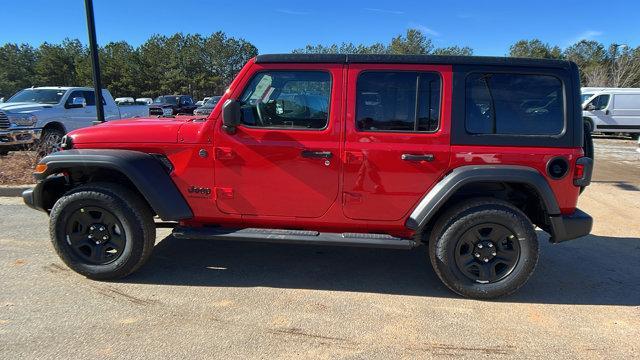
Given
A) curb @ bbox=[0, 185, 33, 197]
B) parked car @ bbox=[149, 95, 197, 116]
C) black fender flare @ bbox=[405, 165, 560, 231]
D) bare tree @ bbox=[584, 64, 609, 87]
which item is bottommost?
curb @ bbox=[0, 185, 33, 197]

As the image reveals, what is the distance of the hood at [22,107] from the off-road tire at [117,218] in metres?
7.85

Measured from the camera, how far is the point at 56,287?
373 centimetres

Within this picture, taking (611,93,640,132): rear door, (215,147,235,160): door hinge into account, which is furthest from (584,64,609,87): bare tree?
(215,147,235,160): door hinge

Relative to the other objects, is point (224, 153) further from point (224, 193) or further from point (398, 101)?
point (398, 101)

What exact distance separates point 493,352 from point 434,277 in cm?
126

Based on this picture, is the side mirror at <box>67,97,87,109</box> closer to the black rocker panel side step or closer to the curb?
the curb

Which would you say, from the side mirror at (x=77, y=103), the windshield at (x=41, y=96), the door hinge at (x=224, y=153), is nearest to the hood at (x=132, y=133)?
the door hinge at (x=224, y=153)

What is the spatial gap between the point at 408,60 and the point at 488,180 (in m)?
1.13

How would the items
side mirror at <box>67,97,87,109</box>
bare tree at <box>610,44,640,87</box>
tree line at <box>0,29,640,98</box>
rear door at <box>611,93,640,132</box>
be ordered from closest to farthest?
1. side mirror at <box>67,97,87,109</box>
2. rear door at <box>611,93,640,132</box>
3. bare tree at <box>610,44,640,87</box>
4. tree line at <box>0,29,640,98</box>

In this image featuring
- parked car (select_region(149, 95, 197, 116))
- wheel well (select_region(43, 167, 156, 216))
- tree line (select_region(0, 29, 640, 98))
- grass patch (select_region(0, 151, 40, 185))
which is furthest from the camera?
tree line (select_region(0, 29, 640, 98))

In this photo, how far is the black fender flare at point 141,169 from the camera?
362 cm

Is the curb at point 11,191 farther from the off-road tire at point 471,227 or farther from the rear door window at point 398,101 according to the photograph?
the off-road tire at point 471,227

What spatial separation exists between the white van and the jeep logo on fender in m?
18.9

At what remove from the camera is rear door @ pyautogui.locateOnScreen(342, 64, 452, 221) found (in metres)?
3.55
